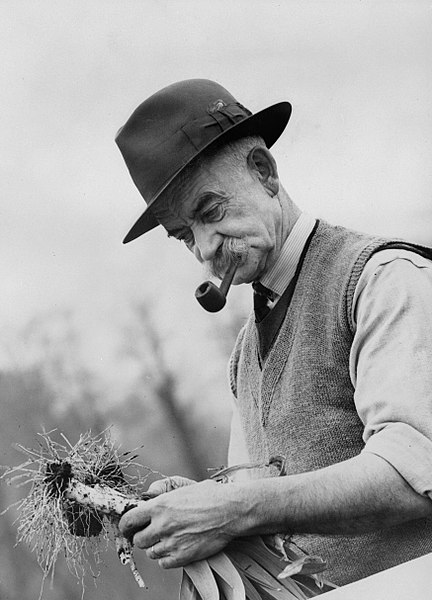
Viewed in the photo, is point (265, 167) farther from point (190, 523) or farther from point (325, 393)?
point (190, 523)

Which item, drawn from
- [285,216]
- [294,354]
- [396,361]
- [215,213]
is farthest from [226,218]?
[396,361]

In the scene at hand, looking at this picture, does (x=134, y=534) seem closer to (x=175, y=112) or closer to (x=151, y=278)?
(x=151, y=278)

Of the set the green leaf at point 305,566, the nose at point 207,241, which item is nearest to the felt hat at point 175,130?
the nose at point 207,241

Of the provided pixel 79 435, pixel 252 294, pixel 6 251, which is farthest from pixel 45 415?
pixel 252 294

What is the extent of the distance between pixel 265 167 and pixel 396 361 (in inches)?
18.6

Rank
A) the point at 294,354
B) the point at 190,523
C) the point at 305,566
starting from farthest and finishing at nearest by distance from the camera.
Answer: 1. the point at 294,354
2. the point at 305,566
3. the point at 190,523

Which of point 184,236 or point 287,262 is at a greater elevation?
point 184,236

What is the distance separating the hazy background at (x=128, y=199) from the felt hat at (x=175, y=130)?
0.04 metres

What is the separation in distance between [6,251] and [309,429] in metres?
0.63

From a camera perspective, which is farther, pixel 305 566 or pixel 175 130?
pixel 175 130

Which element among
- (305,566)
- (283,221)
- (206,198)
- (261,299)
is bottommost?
(305,566)

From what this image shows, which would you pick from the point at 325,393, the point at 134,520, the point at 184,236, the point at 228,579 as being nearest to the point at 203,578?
the point at 228,579

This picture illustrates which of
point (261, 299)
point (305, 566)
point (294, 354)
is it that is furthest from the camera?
point (261, 299)

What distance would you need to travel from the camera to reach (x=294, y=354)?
141cm
